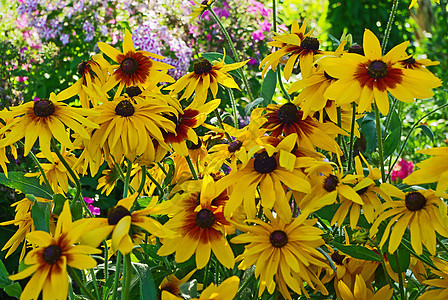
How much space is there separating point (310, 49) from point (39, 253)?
59cm

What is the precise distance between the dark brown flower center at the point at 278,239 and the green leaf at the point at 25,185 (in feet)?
1.26

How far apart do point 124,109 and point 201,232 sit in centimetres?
22

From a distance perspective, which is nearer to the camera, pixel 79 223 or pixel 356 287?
pixel 79 223

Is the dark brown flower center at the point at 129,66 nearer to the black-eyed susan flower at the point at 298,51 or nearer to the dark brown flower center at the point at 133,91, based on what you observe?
the dark brown flower center at the point at 133,91

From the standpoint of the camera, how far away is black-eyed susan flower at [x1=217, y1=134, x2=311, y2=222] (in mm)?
741

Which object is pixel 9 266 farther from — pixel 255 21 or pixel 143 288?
pixel 255 21

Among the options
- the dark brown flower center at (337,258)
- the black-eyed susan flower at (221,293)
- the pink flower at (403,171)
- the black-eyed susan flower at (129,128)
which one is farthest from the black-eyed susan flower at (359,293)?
the pink flower at (403,171)

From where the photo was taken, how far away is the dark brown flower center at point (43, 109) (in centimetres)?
80

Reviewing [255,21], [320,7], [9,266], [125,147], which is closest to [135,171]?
[125,147]

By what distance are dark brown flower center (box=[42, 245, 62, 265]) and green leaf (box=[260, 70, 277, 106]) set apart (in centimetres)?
62

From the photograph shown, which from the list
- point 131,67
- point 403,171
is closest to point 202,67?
point 131,67

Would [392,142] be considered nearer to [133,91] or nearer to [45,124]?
[133,91]

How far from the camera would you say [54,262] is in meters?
0.63

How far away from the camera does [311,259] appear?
765 mm
